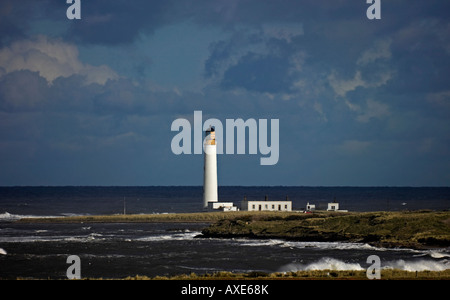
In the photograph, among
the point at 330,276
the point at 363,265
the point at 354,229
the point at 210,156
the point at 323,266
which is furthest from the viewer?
the point at 210,156

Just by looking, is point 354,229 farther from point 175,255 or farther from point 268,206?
point 268,206

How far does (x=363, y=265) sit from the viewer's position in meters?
45.5

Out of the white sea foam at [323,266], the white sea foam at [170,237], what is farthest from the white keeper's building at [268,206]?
the white sea foam at [323,266]

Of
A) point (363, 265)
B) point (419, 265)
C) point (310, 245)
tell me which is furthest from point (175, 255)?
point (419, 265)

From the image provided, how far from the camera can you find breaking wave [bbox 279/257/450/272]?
43.1m

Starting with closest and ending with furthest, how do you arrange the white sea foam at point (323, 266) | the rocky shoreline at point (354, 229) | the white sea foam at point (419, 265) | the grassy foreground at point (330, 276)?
1. the grassy foreground at point (330, 276)
2. the white sea foam at point (419, 265)
3. the white sea foam at point (323, 266)
4. the rocky shoreline at point (354, 229)

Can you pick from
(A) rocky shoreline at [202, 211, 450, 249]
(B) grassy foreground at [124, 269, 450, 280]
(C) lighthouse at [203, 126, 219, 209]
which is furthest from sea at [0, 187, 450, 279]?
(C) lighthouse at [203, 126, 219, 209]

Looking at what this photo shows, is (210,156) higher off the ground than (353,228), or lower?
higher

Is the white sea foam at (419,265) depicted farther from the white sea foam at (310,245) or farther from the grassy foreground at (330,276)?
the white sea foam at (310,245)

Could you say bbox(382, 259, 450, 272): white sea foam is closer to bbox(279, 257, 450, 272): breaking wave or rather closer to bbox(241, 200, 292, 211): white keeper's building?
bbox(279, 257, 450, 272): breaking wave

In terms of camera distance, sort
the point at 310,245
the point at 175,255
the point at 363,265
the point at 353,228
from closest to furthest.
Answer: the point at 363,265 → the point at 175,255 → the point at 310,245 → the point at 353,228

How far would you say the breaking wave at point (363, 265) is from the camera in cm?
4306
